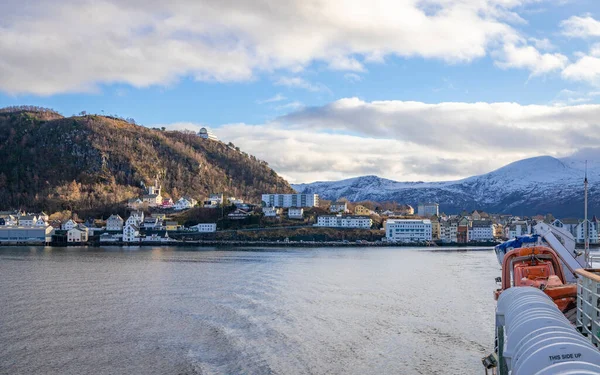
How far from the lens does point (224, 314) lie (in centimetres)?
1841

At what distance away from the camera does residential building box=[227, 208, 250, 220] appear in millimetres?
80081

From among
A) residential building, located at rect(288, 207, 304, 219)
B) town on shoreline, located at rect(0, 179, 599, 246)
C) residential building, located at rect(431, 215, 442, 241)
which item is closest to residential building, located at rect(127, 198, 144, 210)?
town on shoreline, located at rect(0, 179, 599, 246)

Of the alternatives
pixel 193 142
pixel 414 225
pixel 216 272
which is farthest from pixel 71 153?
pixel 216 272

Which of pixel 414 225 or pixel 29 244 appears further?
pixel 414 225

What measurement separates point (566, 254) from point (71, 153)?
105887 mm

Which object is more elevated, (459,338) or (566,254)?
(566,254)

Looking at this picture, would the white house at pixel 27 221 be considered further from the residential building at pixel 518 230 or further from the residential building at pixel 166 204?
the residential building at pixel 518 230

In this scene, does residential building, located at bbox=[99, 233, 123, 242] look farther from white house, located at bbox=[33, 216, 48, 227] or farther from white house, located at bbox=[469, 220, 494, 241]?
white house, located at bbox=[469, 220, 494, 241]

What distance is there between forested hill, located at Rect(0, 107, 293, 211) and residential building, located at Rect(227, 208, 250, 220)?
2070 cm

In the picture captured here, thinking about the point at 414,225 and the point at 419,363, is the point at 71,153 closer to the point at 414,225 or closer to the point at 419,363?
the point at 414,225

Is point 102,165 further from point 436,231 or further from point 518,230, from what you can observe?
point 518,230

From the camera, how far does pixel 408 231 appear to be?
257 ft

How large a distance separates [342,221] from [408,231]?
913 centimetres

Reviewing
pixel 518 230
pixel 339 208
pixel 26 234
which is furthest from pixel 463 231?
pixel 26 234
